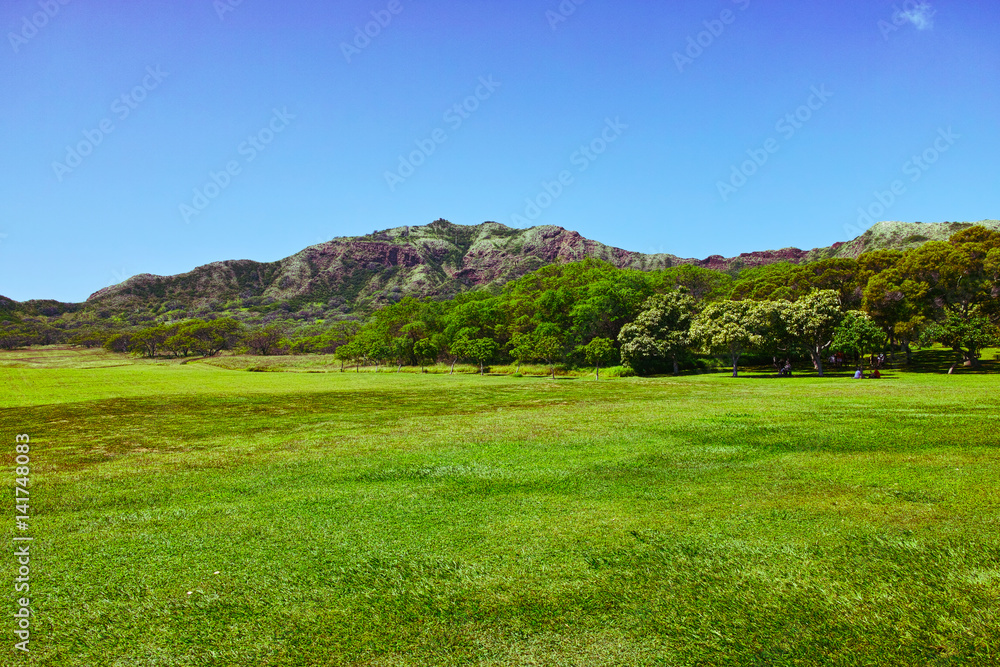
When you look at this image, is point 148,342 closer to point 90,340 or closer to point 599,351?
point 90,340

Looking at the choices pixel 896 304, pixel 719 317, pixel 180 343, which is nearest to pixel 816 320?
pixel 719 317

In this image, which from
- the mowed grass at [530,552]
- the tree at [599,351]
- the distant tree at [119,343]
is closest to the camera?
the mowed grass at [530,552]

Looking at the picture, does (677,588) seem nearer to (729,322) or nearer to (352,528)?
(352,528)

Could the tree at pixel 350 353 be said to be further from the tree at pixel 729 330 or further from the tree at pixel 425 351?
the tree at pixel 729 330

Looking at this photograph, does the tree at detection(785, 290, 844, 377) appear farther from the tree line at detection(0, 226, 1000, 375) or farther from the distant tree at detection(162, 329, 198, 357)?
the distant tree at detection(162, 329, 198, 357)

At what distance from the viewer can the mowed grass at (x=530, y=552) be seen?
5.67 metres

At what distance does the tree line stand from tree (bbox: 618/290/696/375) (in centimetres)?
17

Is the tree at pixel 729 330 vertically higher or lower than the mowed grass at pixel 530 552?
higher

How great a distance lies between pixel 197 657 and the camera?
555cm

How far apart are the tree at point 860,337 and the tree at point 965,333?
4.11 m

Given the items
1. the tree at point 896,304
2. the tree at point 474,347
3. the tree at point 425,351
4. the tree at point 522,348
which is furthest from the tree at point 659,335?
the tree at point 425,351

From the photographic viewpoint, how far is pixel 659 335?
6656 centimetres

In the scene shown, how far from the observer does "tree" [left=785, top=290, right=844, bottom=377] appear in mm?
54156

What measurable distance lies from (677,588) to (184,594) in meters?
7.03
